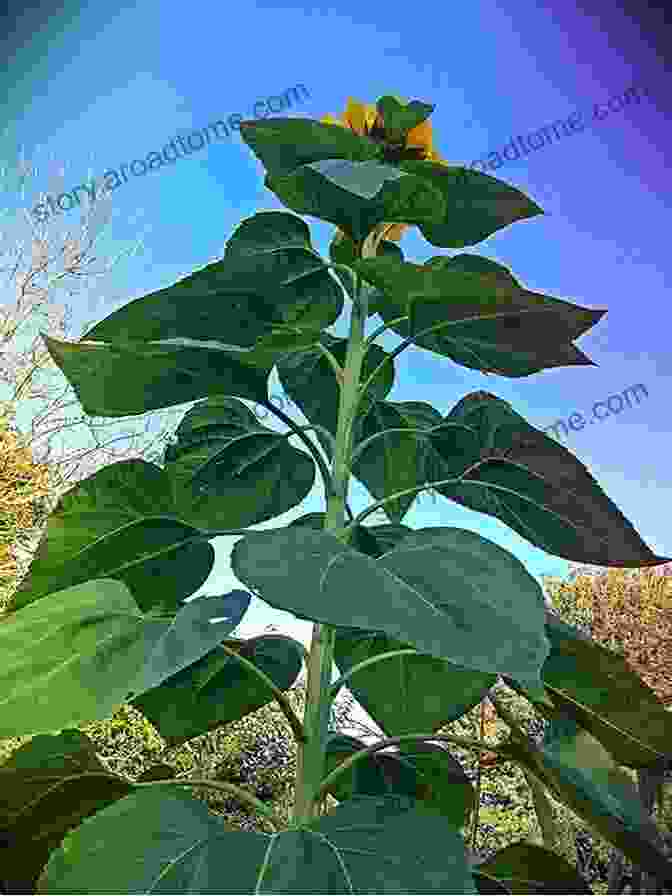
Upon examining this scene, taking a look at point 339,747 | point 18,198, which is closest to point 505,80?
point 18,198

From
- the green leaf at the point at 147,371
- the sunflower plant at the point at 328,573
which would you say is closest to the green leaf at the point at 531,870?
the sunflower plant at the point at 328,573

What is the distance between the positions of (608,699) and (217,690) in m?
0.19

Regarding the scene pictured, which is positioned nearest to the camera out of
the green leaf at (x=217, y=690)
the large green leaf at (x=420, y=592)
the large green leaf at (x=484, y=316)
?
the large green leaf at (x=420, y=592)

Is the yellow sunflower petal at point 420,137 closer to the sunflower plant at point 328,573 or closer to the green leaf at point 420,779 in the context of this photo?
the sunflower plant at point 328,573

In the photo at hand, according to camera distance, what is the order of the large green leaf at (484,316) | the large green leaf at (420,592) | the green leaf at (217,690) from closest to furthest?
1. the large green leaf at (420,592)
2. the large green leaf at (484,316)
3. the green leaf at (217,690)

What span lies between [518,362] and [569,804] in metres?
0.19

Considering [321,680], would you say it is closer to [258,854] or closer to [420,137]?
[258,854]

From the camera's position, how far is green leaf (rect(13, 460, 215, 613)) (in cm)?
45

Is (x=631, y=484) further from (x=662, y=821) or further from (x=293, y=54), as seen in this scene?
(x=662, y=821)

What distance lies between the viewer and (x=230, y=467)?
495 mm

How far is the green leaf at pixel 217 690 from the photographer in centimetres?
49

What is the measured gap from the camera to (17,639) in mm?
331

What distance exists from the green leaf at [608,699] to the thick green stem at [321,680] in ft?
0.31

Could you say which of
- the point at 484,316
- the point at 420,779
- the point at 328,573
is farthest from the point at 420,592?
the point at 420,779
